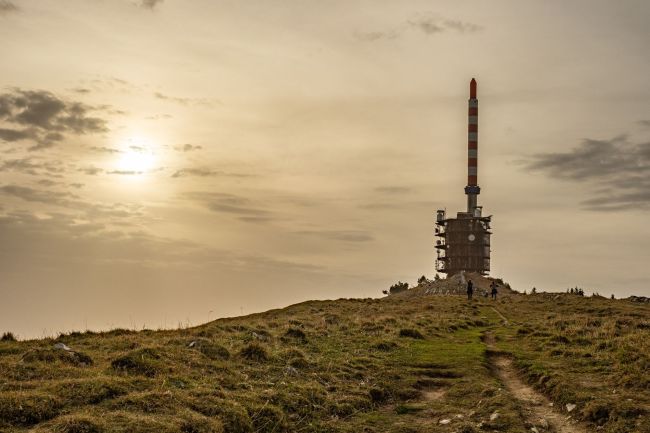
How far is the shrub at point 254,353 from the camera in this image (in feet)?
68.3

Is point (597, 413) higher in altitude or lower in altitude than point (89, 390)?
lower

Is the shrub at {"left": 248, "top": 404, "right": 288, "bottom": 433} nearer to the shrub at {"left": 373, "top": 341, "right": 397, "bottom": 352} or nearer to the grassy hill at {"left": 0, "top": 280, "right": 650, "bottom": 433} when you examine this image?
the grassy hill at {"left": 0, "top": 280, "right": 650, "bottom": 433}

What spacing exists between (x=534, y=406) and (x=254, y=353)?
30.8 feet

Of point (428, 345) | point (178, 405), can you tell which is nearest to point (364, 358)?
point (428, 345)

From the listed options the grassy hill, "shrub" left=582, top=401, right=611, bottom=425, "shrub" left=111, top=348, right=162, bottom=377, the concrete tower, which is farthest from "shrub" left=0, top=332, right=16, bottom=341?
the concrete tower

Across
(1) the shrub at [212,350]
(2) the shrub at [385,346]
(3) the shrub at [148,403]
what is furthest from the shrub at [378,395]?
(2) the shrub at [385,346]

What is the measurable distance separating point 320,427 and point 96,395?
533 cm

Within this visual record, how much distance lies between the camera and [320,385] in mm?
17828

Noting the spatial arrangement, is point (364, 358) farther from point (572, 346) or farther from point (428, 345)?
point (572, 346)

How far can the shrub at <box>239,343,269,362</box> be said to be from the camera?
20.8 metres

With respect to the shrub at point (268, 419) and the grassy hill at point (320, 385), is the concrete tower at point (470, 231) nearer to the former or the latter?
the grassy hill at point (320, 385)

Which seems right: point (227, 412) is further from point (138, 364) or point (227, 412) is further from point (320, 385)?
point (320, 385)

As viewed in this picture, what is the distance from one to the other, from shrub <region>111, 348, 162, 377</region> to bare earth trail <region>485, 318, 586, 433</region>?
10.2 m

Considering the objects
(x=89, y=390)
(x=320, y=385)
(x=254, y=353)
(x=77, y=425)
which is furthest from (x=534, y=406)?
(x=77, y=425)
